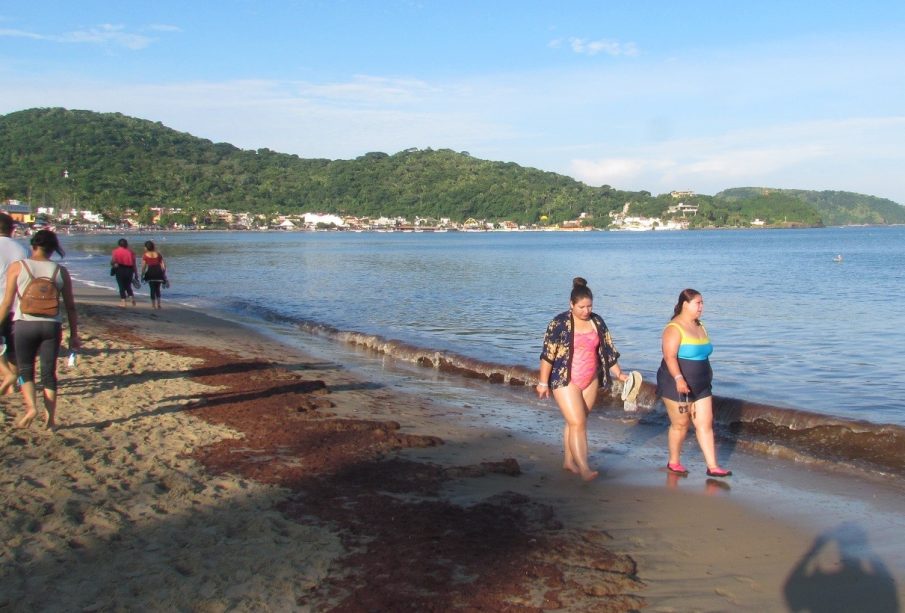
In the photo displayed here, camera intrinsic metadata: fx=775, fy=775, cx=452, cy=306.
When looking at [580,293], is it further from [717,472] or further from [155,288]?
[155,288]

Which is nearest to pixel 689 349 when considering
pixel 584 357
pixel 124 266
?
pixel 584 357

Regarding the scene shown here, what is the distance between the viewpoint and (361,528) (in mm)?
4996

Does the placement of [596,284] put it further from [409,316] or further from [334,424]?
[334,424]

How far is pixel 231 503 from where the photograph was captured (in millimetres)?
5332

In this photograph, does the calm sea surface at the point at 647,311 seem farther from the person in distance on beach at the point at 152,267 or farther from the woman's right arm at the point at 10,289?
the woman's right arm at the point at 10,289

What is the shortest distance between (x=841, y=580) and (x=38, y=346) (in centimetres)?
648

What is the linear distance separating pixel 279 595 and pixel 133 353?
862 cm

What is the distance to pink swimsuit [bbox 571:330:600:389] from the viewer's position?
6.37 meters

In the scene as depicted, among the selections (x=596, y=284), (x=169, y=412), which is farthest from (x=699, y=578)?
(x=596, y=284)

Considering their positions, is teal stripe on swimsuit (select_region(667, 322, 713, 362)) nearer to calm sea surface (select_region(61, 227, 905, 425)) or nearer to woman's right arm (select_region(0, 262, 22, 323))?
calm sea surface (select_region(61, 227, 905, 425))

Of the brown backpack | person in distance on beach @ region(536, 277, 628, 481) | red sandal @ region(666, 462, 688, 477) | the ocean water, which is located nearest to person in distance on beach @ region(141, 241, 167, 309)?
the ocean water

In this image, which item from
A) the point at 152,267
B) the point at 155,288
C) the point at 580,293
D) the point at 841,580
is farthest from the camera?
the point at 155,288

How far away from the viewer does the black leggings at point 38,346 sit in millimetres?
6703

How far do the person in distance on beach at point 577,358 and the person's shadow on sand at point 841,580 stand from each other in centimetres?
200
